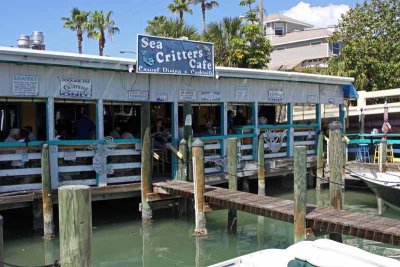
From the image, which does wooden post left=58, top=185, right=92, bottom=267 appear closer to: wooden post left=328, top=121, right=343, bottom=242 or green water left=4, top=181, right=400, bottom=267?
green water left=4, top=181, right=400, bottom=267

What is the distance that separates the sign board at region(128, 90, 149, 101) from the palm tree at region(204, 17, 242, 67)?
48.9ft

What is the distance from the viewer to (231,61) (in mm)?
26891

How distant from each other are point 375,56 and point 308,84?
855 centimetres

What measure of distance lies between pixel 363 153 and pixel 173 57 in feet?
29.2

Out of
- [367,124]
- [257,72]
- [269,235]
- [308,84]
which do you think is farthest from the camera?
[367,124]

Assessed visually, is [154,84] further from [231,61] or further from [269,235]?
[231,61]

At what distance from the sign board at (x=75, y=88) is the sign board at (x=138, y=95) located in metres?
1.07

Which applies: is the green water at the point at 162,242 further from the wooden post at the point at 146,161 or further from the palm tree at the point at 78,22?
the palm tree at the point at 78,22

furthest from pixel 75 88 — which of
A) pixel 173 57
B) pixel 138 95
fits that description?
pixel 173 57

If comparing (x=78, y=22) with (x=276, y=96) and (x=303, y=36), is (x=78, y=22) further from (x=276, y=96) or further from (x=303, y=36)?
(x=276, y=96)

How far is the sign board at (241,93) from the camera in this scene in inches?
587

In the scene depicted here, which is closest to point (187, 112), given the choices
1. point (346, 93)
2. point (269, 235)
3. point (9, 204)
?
point (269, 235)

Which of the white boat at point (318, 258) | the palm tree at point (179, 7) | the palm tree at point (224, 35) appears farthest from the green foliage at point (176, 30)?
the white boat at point (318, 258)

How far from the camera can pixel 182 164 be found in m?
13.0
